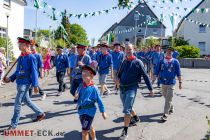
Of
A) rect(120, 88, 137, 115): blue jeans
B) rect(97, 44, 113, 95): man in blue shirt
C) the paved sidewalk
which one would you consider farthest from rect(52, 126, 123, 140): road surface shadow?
rect(97, 44, 113, 95): man in blue shirt

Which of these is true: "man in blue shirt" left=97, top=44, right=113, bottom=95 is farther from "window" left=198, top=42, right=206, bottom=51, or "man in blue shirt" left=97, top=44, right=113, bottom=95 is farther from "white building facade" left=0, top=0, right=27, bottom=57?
"window" left=198, top=42, right=206, bottom=51

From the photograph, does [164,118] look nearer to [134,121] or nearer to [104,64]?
[134,121]

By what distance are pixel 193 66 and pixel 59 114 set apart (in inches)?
1132

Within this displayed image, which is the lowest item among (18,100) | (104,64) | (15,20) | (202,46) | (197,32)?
(18,100)

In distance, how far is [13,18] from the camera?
33656 millimetres

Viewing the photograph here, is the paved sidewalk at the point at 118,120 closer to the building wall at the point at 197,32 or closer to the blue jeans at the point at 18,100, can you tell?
the blue jeans at the point at 18,100

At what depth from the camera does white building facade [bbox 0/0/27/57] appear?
3084cm

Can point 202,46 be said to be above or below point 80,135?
above

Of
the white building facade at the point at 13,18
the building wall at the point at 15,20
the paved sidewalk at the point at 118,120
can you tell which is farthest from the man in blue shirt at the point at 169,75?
the building wall at the point at 15,20

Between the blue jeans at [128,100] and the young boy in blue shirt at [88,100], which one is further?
the blue jeans at [128,100]

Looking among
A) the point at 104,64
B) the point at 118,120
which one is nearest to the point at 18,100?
the point at 118,120

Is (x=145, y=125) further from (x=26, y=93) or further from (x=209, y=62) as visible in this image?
(x=209, y=62)

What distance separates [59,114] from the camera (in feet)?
30.5

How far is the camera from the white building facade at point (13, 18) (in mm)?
30844
